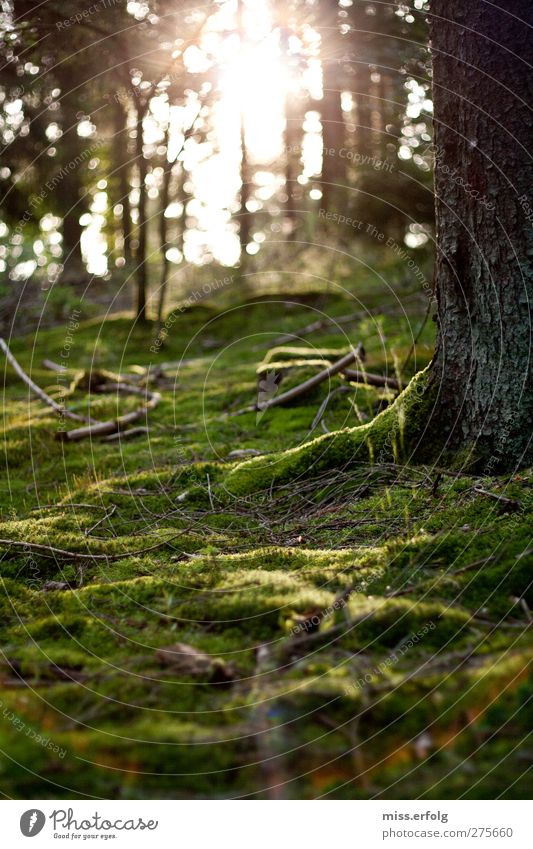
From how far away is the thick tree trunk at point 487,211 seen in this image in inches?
156

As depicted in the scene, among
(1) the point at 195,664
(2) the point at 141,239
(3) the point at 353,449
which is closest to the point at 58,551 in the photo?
(1) the point at 195,664

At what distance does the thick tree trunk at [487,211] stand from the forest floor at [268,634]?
501mm

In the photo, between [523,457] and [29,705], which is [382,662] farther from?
[523,457]

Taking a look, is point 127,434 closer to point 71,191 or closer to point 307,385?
point 307,385

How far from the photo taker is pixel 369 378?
659 cm

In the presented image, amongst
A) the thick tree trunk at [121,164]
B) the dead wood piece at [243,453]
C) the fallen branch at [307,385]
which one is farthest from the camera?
the thick tree trunk at [121,164]

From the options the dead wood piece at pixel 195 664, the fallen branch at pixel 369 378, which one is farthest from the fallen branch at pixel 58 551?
the fallen branch at pixel 369 378

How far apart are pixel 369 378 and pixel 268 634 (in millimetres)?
4225

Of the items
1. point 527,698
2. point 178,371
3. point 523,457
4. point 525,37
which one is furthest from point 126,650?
point 178,371

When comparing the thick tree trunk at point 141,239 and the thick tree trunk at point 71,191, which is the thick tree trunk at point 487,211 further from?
the thick tree trunk at point 71,191

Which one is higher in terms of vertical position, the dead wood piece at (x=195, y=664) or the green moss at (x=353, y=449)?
the green moss at (x=353, y=449)

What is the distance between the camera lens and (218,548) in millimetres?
3941
